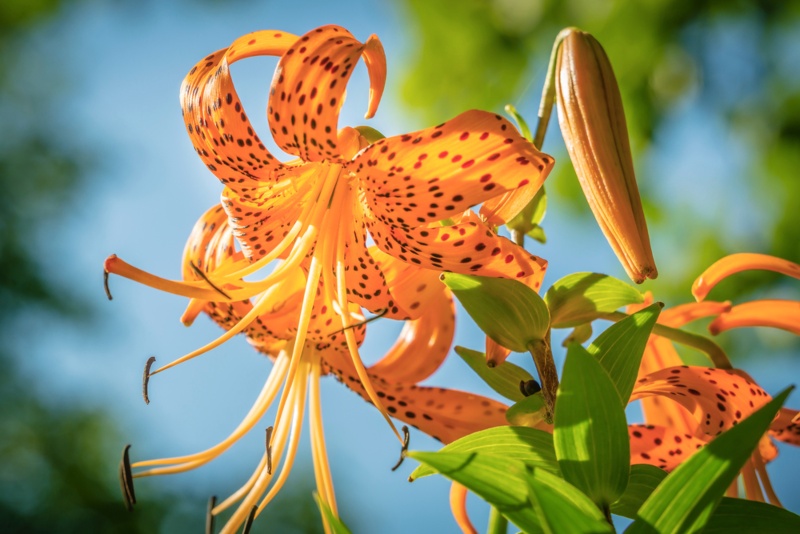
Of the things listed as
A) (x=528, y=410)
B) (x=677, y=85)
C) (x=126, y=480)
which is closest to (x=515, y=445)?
(x=528, y=410)

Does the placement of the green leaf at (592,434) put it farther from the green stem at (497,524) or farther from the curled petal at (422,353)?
the curled petal at (422,353)

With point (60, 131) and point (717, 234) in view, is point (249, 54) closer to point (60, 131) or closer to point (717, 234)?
point (717, 234)

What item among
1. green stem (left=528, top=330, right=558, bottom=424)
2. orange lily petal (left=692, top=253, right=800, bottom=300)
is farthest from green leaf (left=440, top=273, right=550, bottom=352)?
orange lily petal (left=692, top=253, right=800, bottom=300)

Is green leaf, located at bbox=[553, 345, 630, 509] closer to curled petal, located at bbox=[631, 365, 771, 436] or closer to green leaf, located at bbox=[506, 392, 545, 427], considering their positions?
green leaf, located at bbox=[506, 392, 545, 427]

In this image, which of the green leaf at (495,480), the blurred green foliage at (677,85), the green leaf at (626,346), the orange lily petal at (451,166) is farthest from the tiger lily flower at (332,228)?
the blurred green foliage at (677,85)

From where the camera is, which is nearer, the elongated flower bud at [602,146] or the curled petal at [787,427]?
the elongated flower bud at [602,146]

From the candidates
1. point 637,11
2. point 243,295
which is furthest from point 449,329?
point 637,11

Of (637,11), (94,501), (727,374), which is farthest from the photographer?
(94,501)
